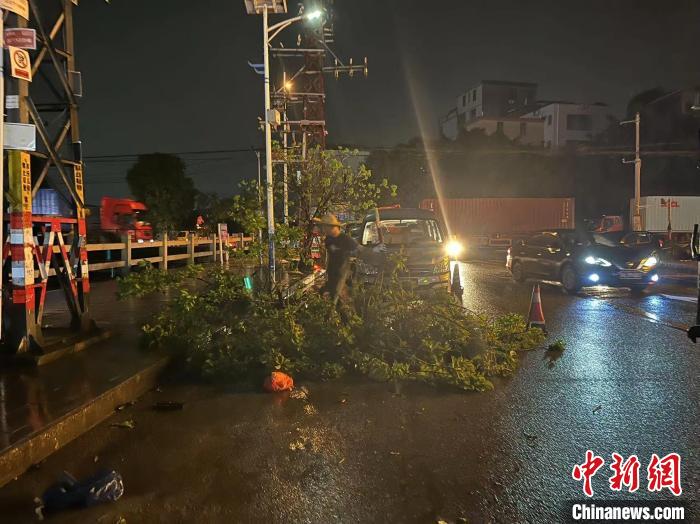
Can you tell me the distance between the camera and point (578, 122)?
6144 cm

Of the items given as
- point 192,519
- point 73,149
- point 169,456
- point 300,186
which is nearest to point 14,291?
point 73,149

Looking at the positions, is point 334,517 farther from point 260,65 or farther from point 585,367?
point 260,65

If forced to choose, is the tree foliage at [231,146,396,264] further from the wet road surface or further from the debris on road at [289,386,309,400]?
the wet road surface

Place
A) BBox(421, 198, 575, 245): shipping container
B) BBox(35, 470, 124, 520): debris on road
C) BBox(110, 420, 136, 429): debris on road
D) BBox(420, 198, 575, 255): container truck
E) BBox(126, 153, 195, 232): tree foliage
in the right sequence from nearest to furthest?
BBox(35, 470, 124, 520): debris on road, BBox(110, 420, 136, 429): debris on road, BBox(420, 198, 575, 255): container truck, BBox(421, 198, 575, 245): shipping container, BBox(126, 153, 195, 232): tree foliage

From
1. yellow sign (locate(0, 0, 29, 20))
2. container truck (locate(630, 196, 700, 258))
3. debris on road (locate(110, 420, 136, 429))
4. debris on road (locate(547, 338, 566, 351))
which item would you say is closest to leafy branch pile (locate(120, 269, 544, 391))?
debris on road (locate(547, 338, 566, 351))

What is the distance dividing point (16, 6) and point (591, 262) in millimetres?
12433

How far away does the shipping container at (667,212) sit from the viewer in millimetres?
32750

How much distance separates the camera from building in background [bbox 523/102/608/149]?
199ft

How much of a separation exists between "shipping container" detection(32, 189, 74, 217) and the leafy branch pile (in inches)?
58.0

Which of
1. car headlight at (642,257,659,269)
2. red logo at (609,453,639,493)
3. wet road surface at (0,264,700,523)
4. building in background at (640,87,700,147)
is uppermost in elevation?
building in background at (640,87,700,147)

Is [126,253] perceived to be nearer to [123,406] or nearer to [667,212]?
[123,406]

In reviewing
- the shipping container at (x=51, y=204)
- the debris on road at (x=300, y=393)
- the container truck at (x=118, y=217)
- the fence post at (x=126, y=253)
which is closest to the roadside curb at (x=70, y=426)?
the debris on road at (x=300, y=393)

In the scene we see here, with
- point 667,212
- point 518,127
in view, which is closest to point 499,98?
point 518,127

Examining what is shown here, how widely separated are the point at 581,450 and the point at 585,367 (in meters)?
2.79
